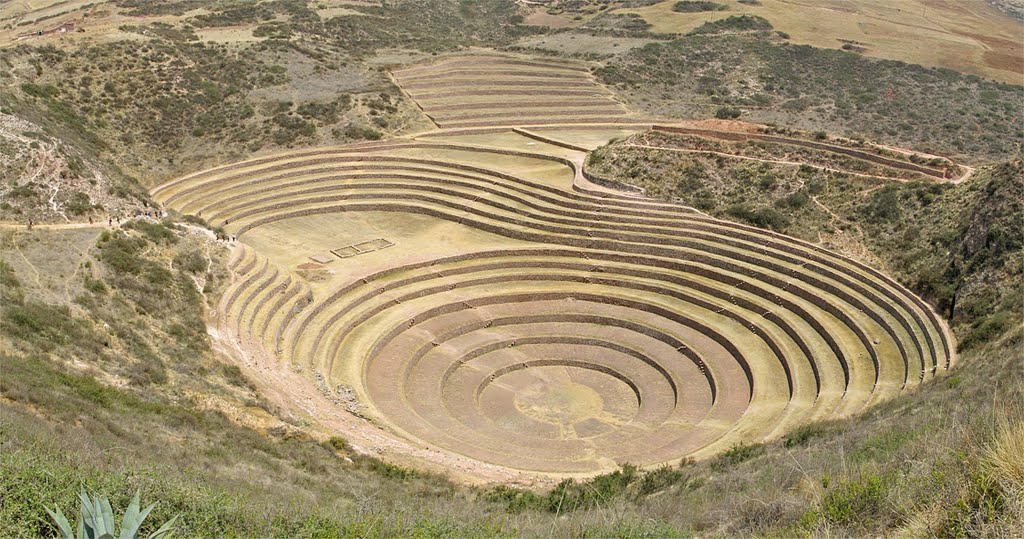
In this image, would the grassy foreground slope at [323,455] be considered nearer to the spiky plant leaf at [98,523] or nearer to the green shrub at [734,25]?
the spiky plant leaf at [98,523]

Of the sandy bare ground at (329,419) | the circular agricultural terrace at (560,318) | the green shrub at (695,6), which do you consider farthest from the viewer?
the green shrub at (695,6)

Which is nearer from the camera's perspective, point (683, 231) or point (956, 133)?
point (683, 231)

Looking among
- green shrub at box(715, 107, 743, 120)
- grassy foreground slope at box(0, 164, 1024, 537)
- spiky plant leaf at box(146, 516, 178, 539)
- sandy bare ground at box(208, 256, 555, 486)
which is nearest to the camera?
spiky plant leaf at box(146, 516, 178, 539)

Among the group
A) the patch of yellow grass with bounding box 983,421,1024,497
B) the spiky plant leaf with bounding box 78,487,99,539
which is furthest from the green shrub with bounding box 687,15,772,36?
the spiky plant leaf with bounding box 78,487,99,539

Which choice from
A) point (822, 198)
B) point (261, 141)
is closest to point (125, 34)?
point (261, 141)

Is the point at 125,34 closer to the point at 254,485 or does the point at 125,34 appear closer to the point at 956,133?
the point at 254,485

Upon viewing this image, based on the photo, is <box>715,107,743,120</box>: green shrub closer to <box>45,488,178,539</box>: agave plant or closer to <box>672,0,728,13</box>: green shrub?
<box>672,0,728,13</box>: green shrub

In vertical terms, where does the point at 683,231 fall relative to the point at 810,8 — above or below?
below

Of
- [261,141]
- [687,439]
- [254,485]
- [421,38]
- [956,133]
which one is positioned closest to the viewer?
[254,485]

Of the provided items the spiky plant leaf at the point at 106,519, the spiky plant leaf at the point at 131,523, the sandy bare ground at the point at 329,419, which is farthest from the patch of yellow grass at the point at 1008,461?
the sandy bare ground at the point at 329,419
